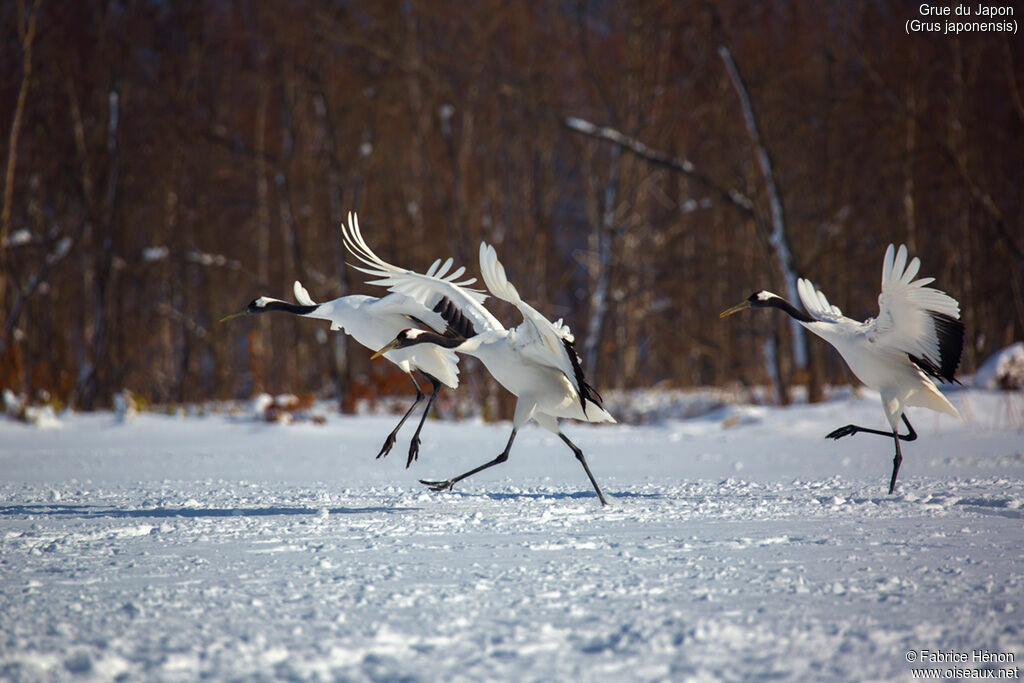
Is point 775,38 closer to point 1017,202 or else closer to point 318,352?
point 1017,202

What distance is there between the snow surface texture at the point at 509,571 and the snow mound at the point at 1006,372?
4.53 m

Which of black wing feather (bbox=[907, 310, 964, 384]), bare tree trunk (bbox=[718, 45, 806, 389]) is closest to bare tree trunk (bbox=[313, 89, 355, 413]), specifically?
bare tree trunk (bbox=[718, 45, 806, 389])

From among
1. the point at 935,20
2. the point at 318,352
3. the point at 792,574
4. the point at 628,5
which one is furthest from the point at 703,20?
the point at 792,574

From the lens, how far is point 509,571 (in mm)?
3693

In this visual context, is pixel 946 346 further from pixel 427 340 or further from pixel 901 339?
pixel 427 340

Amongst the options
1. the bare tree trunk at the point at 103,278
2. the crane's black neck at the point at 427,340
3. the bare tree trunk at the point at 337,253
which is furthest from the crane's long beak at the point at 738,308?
the bare tree trunk at the point at 103,278

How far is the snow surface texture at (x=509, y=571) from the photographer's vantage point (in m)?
2.62

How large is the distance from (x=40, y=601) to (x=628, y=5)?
12.8 meters

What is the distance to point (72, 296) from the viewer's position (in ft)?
67.2

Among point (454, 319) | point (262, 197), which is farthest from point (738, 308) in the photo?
point (262, 197)

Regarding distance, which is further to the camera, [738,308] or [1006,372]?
[1006,372]

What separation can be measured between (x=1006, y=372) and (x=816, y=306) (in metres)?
7.08

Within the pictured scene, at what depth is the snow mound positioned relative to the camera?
1152cm

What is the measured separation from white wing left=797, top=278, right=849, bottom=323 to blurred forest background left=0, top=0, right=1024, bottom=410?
21.8 feet
